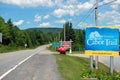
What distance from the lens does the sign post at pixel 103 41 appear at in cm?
1930

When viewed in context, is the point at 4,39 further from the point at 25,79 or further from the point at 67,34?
the point at 25,79

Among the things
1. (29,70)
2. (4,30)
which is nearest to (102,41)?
(29,70)

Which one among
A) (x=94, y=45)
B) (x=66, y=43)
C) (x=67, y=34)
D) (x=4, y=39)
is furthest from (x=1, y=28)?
(x=94, y=45)

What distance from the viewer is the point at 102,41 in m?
19.5

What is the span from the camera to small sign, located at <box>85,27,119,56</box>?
760 inches

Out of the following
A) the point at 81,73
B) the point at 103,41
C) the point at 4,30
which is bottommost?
the point at 81,73

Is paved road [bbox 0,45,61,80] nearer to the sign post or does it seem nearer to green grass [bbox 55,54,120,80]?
green grass [bbox 55,54,120,80]

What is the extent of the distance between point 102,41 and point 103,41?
55 millimetres

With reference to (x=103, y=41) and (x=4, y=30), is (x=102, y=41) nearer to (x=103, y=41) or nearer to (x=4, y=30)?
(x=103, y=41)

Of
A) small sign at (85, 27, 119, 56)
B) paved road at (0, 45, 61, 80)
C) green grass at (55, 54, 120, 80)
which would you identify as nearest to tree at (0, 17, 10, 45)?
paved road at (0, 45, 61, 80)

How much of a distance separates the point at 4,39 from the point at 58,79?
3997 inches

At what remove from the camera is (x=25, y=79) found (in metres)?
16.4

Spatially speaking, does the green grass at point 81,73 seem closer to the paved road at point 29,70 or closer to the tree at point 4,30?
the paved road at point 29,70

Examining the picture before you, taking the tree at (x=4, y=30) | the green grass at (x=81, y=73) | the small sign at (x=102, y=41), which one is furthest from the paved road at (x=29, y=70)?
the tree at (x=4, y=30)
